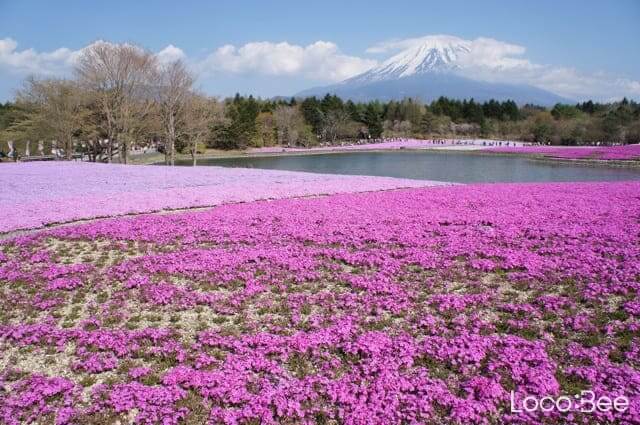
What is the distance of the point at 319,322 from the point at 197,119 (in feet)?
161

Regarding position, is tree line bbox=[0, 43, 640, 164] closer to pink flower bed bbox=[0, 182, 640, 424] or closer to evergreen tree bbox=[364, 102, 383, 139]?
evergreen tree bbox=[364, 102, 383, 139]

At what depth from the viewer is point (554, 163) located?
2240 inches

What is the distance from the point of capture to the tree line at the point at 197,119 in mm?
49594

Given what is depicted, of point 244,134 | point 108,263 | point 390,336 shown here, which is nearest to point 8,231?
point 108,263

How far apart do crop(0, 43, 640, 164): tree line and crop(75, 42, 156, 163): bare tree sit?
0.11 metres

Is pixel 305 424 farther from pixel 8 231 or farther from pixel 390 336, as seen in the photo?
pixel 8 231

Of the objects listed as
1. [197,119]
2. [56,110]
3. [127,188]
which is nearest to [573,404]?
[127,188]

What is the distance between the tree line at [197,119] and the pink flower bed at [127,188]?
14.9 m

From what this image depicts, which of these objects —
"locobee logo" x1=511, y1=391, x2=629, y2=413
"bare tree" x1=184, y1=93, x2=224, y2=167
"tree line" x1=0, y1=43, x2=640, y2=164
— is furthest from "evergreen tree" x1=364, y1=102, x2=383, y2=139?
"locobee logo" x1=511, y1=391, x2=629, y2=413

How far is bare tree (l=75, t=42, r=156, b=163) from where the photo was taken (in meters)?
48.2

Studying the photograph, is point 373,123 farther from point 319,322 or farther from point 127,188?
point 319,322

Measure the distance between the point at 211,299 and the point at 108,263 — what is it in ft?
16.1

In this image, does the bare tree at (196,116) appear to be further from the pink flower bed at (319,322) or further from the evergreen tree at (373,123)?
the evergreen tree at (373,123)

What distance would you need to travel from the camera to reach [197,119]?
2096 inches
